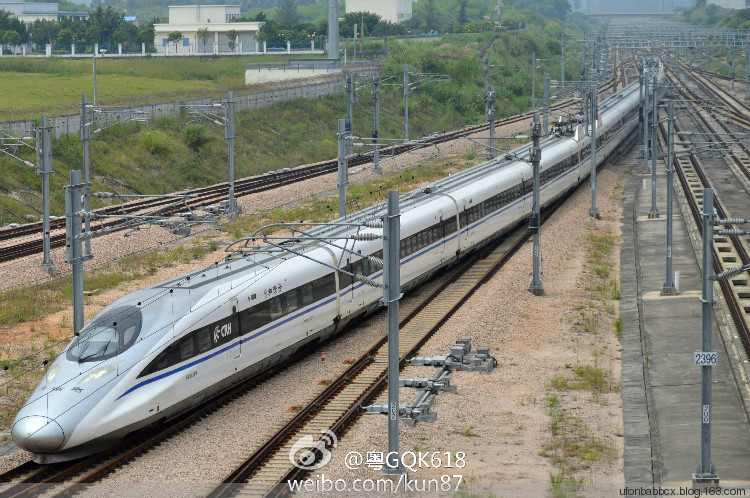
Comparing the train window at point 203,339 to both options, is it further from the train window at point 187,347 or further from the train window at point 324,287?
the train window at point 324,287

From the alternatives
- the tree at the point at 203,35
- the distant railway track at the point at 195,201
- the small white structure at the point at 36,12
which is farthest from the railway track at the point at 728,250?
the small white structure at the point at 36,12

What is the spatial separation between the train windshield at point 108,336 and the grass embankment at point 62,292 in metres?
2.78

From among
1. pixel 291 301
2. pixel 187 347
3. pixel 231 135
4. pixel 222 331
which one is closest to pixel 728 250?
pixel 231 135

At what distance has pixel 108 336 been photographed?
20.8 metres

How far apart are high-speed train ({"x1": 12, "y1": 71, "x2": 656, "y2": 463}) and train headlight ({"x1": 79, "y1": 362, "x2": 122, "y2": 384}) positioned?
2cm

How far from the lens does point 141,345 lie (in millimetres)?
20547

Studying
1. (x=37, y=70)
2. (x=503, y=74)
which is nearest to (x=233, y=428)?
(x=37, y=70)

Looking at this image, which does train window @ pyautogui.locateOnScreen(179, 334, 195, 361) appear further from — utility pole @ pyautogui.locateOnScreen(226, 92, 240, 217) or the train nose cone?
utility pole @ pyautogui.locateOnScreen(226, 92, 240, 217)

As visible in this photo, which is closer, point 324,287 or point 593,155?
point 324,287

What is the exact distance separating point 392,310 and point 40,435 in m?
6.55

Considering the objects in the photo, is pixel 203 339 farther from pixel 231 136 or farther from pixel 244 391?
pixel 231 136

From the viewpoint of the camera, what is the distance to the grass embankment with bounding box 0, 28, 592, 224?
2358 inches

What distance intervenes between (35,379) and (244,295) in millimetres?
5621

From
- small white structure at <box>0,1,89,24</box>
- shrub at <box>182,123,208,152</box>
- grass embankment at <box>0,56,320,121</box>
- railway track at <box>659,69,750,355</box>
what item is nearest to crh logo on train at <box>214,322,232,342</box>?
railway track at <box>659,69,750,355</box>
